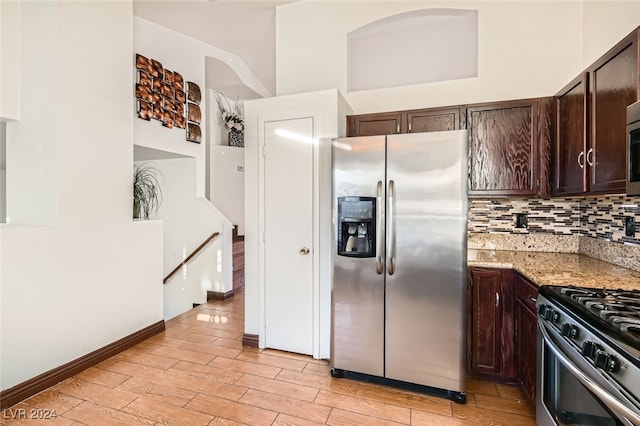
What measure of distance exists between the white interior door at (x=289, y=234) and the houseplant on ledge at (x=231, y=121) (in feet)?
10.8

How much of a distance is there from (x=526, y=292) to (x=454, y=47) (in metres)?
2.56

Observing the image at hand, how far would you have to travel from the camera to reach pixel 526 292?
206cm

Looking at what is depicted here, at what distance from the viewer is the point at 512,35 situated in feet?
9.34

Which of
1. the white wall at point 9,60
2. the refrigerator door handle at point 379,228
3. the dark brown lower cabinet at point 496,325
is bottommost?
the dark brown lower cabinet at point 496,325

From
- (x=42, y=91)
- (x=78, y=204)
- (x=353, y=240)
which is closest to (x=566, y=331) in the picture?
(x=353, y=240)

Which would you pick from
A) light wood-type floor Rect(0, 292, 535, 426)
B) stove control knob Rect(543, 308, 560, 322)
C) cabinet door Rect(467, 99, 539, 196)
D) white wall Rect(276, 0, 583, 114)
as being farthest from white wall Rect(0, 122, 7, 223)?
stove control knob Rect(543, 308, 560, 322)

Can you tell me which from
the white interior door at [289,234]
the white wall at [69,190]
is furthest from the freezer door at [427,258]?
the white wall at [69,190]

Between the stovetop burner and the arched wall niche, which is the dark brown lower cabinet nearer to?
the stovetop burner

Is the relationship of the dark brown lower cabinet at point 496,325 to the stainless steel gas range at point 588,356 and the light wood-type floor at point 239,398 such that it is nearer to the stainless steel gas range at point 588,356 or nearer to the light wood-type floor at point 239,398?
the light wood-type floor at point 239,398

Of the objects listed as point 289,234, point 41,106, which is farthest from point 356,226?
point 41,106

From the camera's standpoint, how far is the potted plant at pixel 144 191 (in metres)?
3.37

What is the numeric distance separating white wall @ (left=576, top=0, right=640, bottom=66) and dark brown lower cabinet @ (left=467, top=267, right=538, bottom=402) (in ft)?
5.90

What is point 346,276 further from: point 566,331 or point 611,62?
point 611,62

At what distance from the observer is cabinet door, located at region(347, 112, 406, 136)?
9.62 ft
